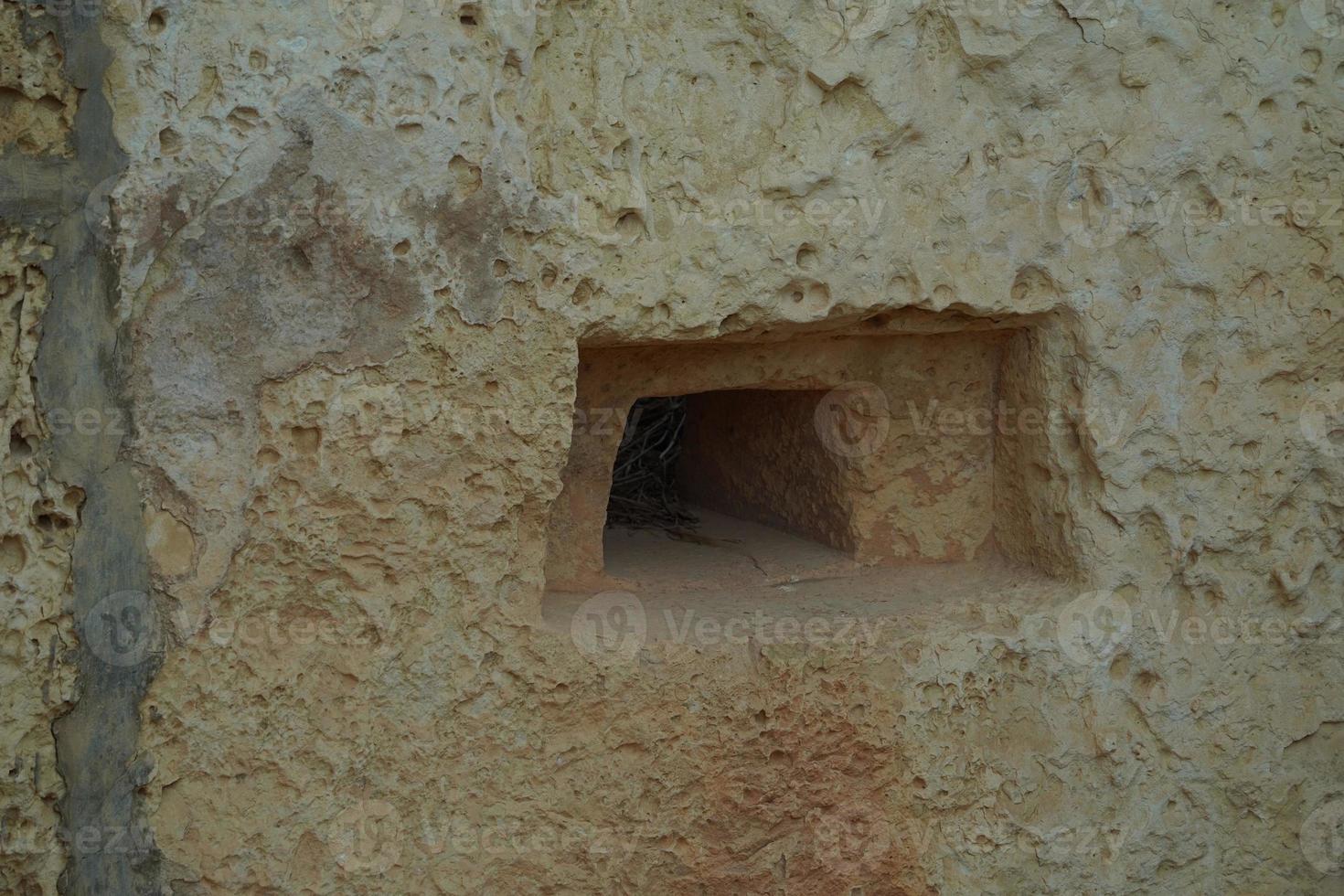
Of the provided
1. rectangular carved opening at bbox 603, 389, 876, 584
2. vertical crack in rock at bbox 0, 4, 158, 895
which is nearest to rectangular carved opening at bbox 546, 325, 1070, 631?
rectangular carved opening at bbox 603, 389, 876, 584

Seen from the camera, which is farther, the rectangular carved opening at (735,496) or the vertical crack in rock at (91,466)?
the rectangular carved opening at (735,496)

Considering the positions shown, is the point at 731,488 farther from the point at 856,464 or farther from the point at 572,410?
the point at 572,410

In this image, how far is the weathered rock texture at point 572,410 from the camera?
6.71ft

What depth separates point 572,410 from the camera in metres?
2.27

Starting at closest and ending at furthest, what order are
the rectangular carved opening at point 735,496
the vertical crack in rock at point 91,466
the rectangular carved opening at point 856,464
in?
the vertical crack in rock at point 91,466
the rectangular carved opening at point 856,464
the rectangular carved opening at point 735,496

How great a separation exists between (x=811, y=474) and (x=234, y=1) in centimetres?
155

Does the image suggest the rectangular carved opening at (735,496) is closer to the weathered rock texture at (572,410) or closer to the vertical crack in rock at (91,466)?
the weathered rock texture at (572,410)

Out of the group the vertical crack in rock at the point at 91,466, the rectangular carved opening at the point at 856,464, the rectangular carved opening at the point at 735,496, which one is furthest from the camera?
the rectangular carved opening at the point at 735,496

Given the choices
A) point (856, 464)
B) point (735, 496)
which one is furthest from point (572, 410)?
point (735, 496)

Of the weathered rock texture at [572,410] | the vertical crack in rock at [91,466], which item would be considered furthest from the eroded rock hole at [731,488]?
the vertical crack in rock at [91,466]

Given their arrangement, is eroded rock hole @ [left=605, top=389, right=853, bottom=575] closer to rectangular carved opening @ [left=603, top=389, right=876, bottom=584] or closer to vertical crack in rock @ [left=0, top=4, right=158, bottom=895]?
rectangular carved opening @ [left=603, top=389, right=876, bottom=584]

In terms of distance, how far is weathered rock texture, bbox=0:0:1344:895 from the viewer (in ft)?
6.71

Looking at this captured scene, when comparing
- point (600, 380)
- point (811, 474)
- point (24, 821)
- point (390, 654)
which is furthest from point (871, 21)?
point (24, 821)

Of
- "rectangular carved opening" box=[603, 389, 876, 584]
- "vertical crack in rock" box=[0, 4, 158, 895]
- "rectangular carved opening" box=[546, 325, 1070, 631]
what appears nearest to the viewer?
"vertical crack in rock" box=[0, 4, 158, 895]
